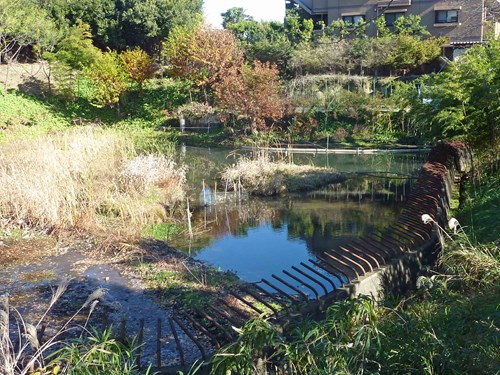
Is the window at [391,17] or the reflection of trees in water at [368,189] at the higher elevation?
the window at [391,17]

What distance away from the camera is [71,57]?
78.1 feet

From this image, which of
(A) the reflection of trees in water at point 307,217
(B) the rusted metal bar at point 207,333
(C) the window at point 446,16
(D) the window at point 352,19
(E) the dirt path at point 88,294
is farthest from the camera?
(D) the window at point 352,19

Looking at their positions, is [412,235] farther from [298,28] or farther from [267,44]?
[298,28]

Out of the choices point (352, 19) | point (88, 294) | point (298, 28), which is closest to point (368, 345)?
point (88, 294)

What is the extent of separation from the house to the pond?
1279 cm

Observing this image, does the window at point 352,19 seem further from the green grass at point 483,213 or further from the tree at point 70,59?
the green grass at point 483,213

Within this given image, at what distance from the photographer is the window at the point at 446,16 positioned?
25.6 metres

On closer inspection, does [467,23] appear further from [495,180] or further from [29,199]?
[29,199]

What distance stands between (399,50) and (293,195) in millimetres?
13448

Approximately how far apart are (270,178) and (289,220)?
2434 mm

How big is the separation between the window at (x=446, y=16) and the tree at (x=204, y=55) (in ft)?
35.8

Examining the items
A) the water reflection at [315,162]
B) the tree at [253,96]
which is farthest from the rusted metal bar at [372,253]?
the tree at [253,96]

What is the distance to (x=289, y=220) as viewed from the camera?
10656 mm

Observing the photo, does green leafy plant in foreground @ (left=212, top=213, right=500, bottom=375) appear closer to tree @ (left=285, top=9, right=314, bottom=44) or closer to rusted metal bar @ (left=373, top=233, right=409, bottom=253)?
rusted metal bar @ (left=373, top=233, right=409, bottom=253)
